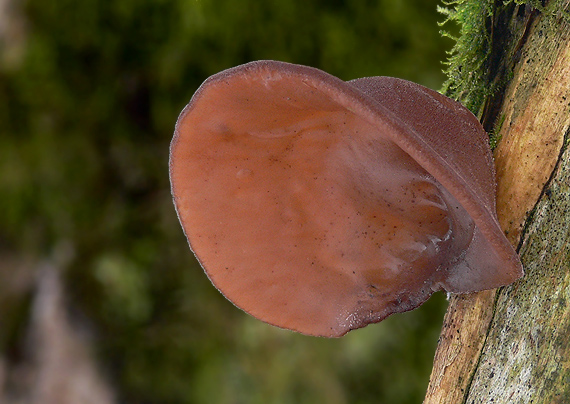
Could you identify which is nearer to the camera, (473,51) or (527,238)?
(527,238)

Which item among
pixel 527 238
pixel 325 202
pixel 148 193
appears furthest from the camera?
pixel 148 193

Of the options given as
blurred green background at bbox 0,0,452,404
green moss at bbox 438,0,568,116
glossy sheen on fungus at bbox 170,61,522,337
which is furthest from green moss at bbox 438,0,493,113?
blurred green background at bbox 0,0,452,404

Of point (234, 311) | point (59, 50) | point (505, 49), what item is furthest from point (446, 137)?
point (59, 50)

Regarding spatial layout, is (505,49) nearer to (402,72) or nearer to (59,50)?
(402,72)

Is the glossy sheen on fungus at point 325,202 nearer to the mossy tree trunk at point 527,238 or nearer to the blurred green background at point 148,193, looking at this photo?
the mossy tree trunk at point 527,238

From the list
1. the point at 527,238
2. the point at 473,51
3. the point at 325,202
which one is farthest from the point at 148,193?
the point at 527,238

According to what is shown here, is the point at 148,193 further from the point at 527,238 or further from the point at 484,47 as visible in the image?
the point at 527,238

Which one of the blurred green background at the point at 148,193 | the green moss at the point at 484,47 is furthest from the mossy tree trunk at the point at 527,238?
the blurred green background at the point at 148,193
